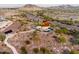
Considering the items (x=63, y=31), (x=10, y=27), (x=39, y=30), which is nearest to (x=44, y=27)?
(x=39, y=30)

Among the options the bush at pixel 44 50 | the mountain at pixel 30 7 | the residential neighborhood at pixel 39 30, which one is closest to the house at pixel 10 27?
the residential neighborhood at pixel 39 30

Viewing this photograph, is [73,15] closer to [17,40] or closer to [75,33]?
[75,33]

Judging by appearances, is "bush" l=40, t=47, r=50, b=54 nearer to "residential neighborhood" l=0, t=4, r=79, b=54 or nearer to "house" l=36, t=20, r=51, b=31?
"residential neighborhood" l=0, t=4, r=79, b=54

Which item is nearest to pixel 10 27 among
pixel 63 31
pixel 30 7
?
pixel 30 7

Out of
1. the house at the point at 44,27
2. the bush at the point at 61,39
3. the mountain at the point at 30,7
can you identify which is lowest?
the bush at the point at 61,39

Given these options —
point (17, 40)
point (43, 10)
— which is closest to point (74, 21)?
point (43, 10)

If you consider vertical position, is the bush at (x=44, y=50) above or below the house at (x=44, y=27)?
below

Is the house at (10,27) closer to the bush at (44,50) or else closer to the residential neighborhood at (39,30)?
the residential neighborhood at (39,30)

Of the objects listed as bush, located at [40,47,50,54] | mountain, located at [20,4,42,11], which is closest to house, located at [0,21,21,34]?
mountain, located at [20,4,42,11]

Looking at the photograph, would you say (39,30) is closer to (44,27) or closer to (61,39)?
(44,27)

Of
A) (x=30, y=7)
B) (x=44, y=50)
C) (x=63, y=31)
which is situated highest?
(x=30, y=7)

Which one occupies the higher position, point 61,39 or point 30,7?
point 30,7
